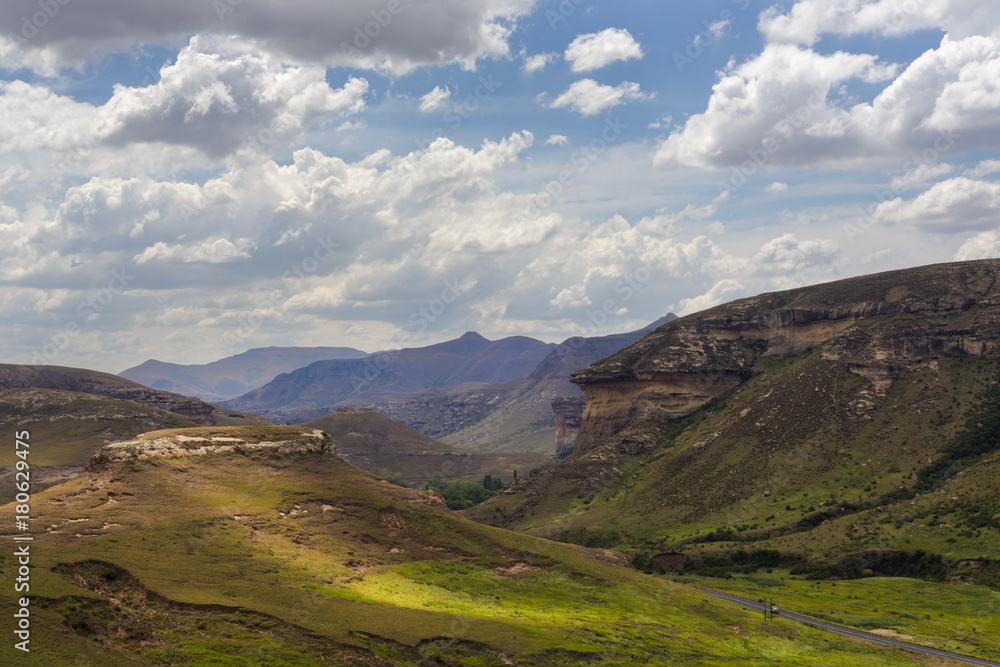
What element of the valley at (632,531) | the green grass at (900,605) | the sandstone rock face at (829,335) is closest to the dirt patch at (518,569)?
the valley at (632,531)

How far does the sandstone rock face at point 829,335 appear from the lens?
5891 inches

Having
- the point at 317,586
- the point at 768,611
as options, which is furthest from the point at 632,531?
the point at 317,586

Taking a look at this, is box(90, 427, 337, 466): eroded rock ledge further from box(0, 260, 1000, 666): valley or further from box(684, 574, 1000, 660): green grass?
box(684, 574, 1000, 660): green grass

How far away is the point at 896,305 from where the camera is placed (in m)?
162

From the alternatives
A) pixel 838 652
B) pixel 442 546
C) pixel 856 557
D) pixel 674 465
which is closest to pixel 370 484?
pixel 442 546

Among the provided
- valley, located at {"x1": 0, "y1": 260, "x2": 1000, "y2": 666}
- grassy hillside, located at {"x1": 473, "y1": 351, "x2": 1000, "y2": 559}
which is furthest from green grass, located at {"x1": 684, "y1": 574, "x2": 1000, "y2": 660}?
grassy hillside, located at {"x1": 473, "y1": 351, "x2": 1000, "y2": 559}

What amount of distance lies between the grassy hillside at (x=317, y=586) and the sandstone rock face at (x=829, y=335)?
335 ft

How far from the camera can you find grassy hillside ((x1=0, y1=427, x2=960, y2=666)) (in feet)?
134

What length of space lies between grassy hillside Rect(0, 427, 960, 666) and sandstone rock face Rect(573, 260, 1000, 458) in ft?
335

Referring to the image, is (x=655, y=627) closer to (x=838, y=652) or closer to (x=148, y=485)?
(x=838, y=652)

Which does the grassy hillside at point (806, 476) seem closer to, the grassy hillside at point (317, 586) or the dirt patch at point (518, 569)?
the grassy hillside at point (317, 586)

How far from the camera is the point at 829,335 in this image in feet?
572

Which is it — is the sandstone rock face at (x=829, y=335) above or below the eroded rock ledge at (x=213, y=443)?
above

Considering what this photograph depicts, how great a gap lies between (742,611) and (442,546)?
32.1m
